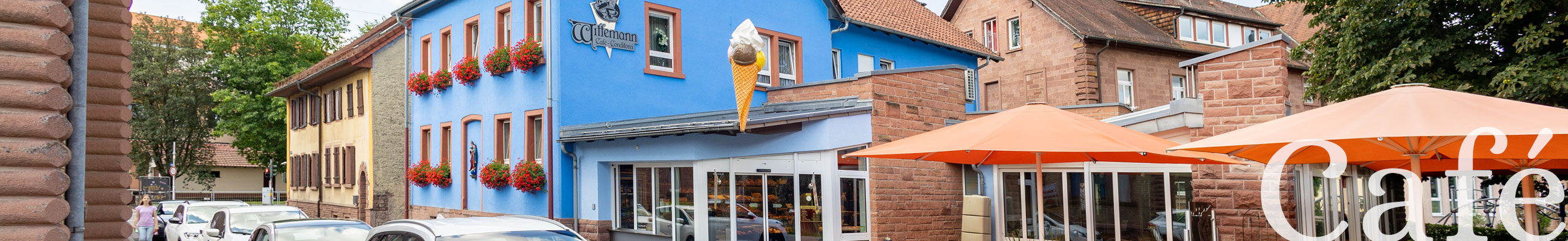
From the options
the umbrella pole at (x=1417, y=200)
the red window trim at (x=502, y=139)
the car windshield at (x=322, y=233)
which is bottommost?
the car windshield at (x=322, y=233)

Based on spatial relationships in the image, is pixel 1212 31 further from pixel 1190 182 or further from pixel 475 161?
pixel 1190 182

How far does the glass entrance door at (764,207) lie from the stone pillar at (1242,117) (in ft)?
14.6

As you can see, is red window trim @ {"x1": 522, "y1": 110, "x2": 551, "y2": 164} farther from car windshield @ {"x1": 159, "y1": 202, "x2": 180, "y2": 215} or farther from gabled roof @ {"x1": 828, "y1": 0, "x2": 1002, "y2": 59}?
car windshield @ {"x1": 159, "y1": 202, "x2": 180, "y2": 215}

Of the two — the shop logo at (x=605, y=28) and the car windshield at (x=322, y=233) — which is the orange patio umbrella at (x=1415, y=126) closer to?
the car windshield at (x=322, y=233)

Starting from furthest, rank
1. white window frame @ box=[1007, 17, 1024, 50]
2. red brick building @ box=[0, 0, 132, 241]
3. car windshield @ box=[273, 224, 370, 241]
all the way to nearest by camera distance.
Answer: white window frame @ box=[1007, 17, 1024, 50], car windshield @ box=[273, 224, 370, 241], red brick building @ box=[0, 0, 132, 241]

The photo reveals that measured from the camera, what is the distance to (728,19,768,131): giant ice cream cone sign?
11.5m

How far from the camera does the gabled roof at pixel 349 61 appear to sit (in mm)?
23422

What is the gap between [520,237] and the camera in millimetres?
7996

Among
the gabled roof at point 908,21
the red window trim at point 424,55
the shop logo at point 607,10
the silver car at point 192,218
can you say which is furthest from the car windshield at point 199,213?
the gabled roof at point 908,21

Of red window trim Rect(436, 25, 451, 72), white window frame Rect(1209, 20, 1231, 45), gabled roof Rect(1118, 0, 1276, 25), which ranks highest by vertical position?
gabled roof Rect(1118, 0, 1276, 25)

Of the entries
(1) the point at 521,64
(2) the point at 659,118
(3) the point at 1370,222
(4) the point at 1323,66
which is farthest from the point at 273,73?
(3) the point at 1370,222

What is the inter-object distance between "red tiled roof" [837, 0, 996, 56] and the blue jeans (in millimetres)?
12297

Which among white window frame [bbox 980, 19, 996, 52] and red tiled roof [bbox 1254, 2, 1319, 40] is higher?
red tiled roof [bbox 1254, 2, 1319, 40]

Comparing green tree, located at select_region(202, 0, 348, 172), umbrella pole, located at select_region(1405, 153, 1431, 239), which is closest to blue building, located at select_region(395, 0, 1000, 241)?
umbrella pole, located at select_region(1405, 153, 1431, 239)
